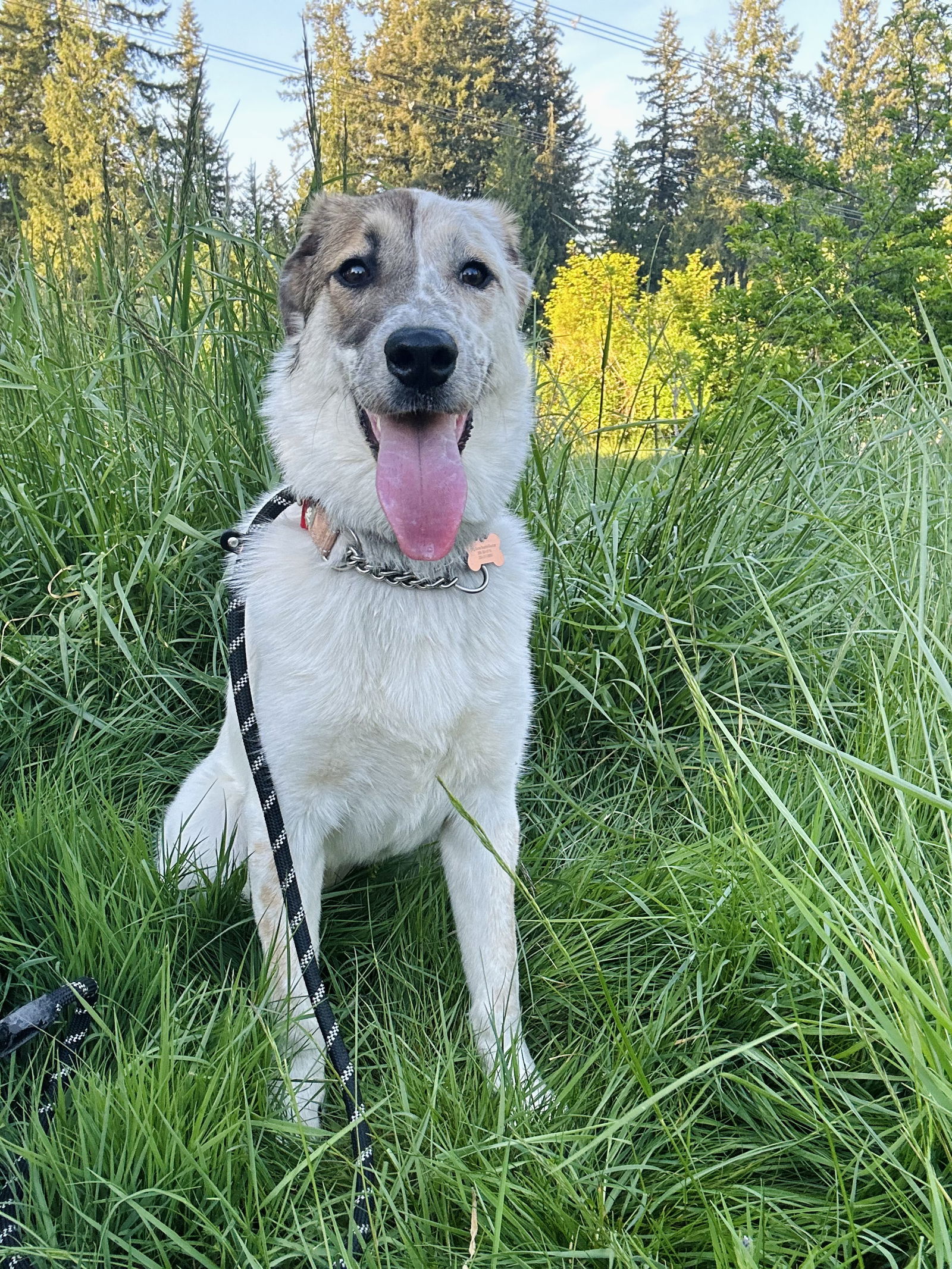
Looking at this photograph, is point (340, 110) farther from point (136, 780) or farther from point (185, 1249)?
point (185, 1249)

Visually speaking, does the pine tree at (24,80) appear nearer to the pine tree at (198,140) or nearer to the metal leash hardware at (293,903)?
the pine tree at (198,140)

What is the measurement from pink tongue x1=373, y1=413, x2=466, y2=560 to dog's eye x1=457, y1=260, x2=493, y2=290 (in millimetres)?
470

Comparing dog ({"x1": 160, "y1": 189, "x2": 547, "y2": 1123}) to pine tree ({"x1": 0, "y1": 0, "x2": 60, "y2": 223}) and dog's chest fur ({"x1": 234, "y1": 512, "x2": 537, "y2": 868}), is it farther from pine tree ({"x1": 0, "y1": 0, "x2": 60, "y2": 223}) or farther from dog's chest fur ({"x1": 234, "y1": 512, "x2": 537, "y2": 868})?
pine tree ({"x1": 0, "y1": 0, "x2": 60, "y2": 223})

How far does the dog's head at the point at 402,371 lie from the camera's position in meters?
1.77

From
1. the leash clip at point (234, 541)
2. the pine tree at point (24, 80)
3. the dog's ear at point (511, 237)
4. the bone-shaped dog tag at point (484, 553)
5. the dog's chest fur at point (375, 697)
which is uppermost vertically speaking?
the pine tree at point (24, 80)

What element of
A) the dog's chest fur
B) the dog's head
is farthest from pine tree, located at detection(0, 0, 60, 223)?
the dog's chest fur

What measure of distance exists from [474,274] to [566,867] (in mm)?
1537

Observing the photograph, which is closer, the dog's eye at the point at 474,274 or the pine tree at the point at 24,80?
the dog's eye at the point at 474,274

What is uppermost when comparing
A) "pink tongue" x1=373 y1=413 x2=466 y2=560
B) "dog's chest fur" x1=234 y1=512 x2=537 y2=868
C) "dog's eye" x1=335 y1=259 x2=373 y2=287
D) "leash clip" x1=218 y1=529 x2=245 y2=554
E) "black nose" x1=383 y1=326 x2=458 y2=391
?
"dog's eye" x1=335 y1=259 x2=373 y2=287

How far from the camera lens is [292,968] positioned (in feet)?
5.55

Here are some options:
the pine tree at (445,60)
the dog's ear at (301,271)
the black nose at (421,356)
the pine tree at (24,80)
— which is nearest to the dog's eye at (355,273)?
the dog's ear at (301,271)

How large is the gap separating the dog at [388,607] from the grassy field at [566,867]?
0.43ft

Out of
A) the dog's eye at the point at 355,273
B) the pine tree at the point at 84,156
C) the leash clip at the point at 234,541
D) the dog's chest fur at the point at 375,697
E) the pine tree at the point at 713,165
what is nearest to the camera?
the dog's chest fur at the point at 375,697

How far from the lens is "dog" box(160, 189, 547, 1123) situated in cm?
173
